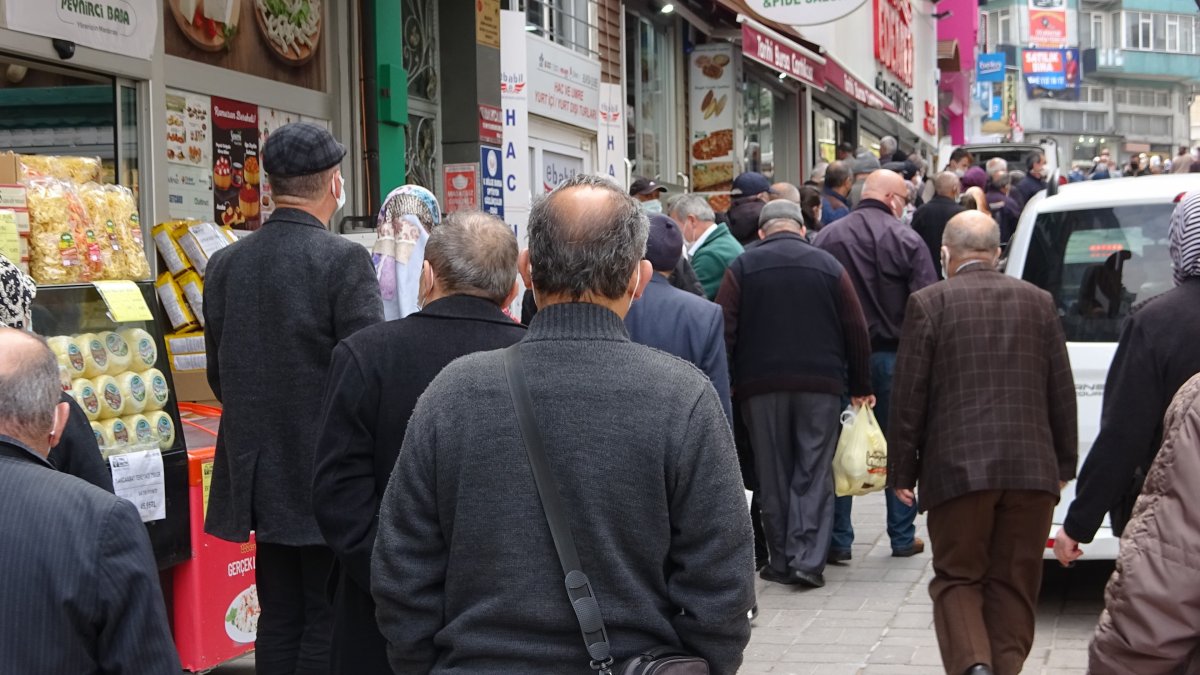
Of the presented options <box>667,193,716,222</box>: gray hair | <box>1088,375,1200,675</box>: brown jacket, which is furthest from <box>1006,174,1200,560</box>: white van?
→ <box>1088,375,1200,675</box>: brown jacket

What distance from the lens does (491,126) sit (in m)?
10.6

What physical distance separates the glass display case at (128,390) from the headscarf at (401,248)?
83cm

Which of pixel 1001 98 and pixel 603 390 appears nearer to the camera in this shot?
pixel 603 390

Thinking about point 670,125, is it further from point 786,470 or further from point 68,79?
point 68,79

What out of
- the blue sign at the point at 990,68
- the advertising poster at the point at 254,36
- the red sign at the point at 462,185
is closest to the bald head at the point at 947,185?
the red sign at the point at 462,185

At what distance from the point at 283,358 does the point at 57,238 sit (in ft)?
4.00

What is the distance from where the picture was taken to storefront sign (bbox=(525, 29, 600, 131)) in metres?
12.2

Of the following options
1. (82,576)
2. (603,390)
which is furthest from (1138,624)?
(82,576)

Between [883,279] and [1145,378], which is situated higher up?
[883,279]

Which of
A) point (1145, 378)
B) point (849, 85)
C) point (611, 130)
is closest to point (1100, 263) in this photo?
point (1145, 378)

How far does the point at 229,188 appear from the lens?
318 inches

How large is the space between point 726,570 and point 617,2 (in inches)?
490

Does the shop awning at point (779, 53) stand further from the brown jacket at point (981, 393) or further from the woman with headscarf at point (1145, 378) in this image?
the woman with headscarf at point (1145, 378)

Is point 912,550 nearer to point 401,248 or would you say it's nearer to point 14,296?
point 401,248
